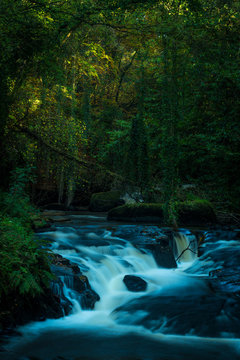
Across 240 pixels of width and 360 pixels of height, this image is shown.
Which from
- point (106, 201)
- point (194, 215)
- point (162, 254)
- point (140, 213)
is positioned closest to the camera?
point (162, 254)

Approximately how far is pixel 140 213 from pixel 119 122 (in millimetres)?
7054

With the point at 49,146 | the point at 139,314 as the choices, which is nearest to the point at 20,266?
the point at 139,314

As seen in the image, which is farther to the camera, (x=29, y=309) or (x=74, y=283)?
(x=74, y=283)

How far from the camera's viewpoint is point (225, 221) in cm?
1439

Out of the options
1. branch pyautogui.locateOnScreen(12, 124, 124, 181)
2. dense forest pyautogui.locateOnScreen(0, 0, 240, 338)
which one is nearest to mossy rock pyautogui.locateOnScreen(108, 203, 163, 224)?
dense forest pyautogui.locateOnScreen(0, 0, 240, 338)

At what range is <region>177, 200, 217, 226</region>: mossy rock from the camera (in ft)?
45.5

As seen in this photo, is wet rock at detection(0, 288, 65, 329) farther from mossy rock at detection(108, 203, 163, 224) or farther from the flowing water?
mossy rock at detection(108, 203, 163, 224)

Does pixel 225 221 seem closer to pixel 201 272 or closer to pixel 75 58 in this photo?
pixel 201 272

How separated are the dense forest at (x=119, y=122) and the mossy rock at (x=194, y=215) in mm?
536

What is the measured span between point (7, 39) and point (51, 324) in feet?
22.2

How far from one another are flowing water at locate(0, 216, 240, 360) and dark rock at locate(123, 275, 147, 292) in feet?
0.36

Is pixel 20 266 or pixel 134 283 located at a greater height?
pixel 20 266

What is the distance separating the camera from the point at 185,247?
10672 millimetres

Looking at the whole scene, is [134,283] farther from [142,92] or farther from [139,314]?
[142,92]
